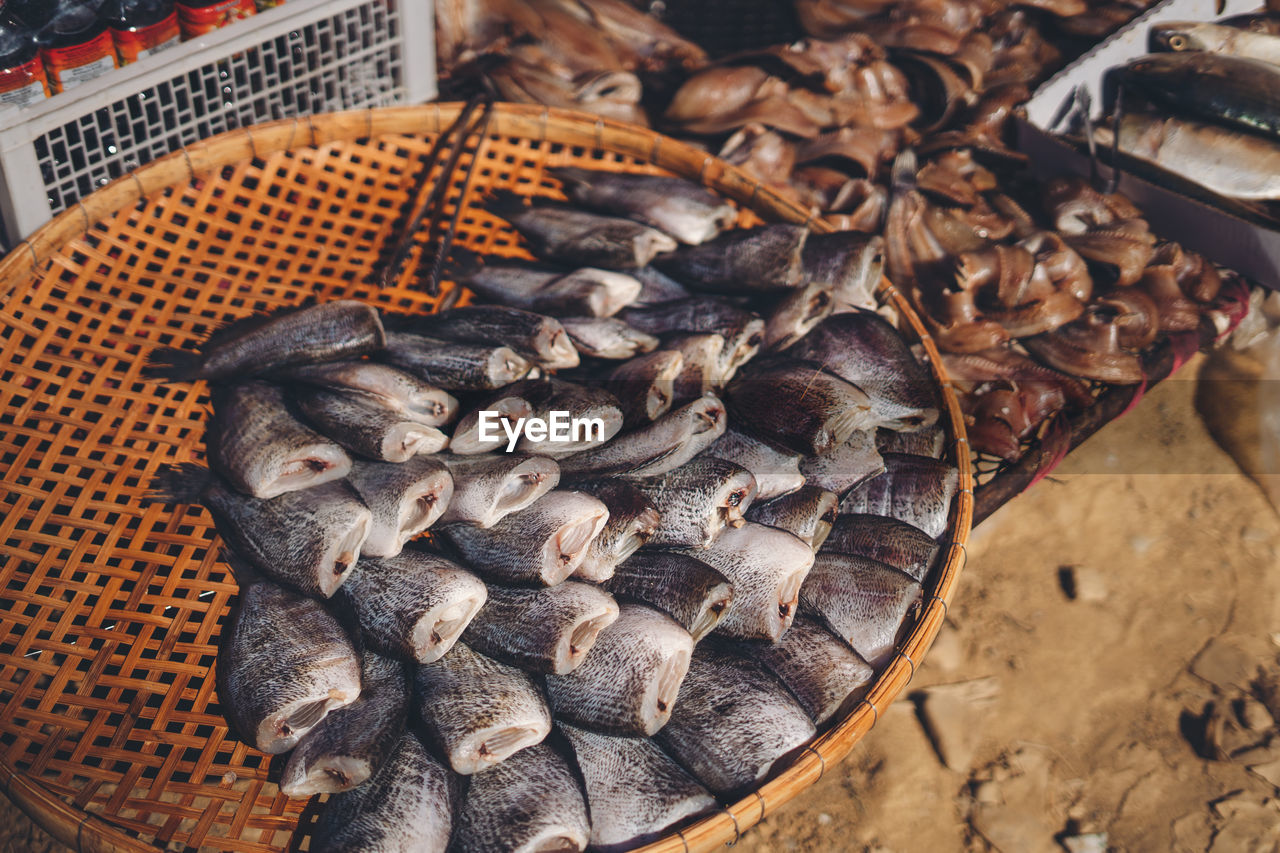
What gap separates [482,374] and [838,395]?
41.0 inches

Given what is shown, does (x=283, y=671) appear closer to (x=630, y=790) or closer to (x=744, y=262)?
(x=630, y=790)

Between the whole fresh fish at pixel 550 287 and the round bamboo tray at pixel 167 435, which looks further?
the whole fresh fish at pixel 550 287

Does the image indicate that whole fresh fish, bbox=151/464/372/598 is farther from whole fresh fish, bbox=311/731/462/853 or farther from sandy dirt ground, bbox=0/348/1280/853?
sandy dirt ground, bbox=0/348/1280/853

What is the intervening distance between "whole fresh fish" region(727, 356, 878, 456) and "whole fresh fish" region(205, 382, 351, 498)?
1.17 meters

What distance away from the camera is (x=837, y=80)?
13.9 feet

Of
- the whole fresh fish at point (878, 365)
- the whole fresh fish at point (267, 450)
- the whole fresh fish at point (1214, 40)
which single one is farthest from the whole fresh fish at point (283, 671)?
the whole fresh fish at point (1214, 40)

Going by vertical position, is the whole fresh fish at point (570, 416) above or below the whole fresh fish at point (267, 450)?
above

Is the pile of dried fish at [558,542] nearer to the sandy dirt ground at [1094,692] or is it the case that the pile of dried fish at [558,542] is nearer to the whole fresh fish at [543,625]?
the whole fresh fish at [543,625]

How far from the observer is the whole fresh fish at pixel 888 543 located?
101 inches

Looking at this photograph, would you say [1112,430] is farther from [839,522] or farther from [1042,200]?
[839,522]

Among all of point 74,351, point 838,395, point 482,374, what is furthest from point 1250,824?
point 74,351

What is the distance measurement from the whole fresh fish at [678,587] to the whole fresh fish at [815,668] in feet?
0.65

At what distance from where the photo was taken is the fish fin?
8.24ft

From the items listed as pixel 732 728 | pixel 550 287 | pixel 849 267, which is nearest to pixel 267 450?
pixel 550 287
